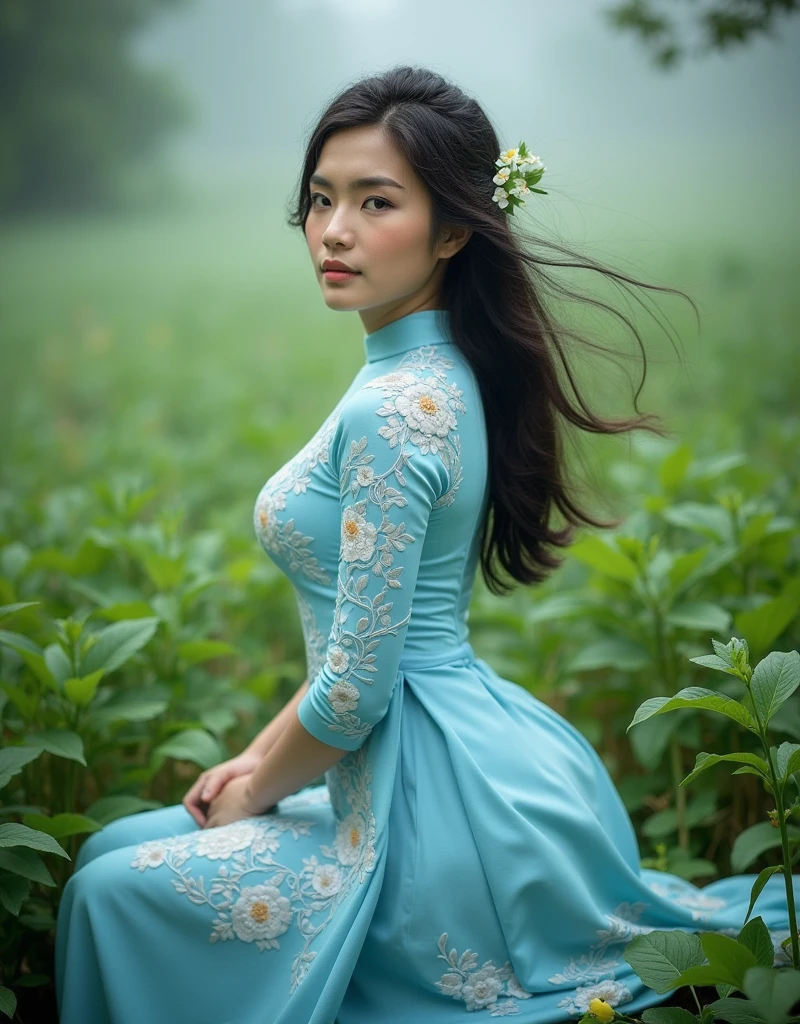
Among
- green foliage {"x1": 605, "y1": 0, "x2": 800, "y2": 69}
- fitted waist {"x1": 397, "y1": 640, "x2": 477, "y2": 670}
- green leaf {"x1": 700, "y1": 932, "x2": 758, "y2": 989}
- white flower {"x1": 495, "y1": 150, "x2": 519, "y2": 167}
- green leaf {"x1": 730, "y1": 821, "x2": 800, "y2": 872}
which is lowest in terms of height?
green leaf {"x1": 730, "y1": 821, "x2": 800, "y2": 872}

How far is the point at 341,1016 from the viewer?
126 cm

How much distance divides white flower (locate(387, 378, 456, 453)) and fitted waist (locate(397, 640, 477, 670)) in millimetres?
312

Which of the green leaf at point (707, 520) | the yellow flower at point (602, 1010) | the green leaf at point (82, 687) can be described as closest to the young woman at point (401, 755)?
the yellow flower at point (602, 1010)

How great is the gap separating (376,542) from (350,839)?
42 cm

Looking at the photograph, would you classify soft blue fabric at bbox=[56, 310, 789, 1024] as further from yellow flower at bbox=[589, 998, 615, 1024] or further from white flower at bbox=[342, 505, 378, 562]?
yellow flower at bbox=[589, 998, 615, 1024]

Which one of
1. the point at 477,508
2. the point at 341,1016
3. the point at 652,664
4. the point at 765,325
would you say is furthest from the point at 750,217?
the point at 341,1016

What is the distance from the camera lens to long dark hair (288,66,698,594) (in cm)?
134

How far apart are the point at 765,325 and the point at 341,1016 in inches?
179

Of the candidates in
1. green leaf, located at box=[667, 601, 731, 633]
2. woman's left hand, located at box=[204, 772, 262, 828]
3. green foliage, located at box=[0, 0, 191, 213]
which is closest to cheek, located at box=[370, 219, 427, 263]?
woman's left hand, located at box=[204, 772, 262, 828]

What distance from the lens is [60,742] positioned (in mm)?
1473

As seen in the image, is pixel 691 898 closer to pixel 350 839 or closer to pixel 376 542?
pixel 350 839

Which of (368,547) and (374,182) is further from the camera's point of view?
(374,182)

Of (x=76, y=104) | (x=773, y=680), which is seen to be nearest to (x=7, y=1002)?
(x=773, y=680)

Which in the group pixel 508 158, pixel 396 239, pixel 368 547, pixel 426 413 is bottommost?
pixel 368 547
